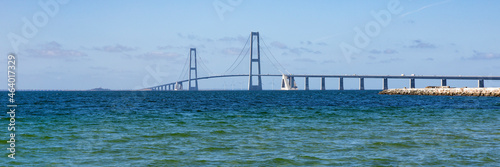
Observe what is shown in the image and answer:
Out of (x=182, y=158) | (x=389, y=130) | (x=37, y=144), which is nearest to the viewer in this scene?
(x=182, y=158)

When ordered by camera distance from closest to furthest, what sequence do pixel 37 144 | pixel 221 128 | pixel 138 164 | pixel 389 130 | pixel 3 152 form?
pixel 138 164 → pixel 3 152 → pixel 37 144 → pixel 389 130 → pixel 221 128

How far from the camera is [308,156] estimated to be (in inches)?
462

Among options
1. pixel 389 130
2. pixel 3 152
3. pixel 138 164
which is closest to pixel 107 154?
pixel 138 164

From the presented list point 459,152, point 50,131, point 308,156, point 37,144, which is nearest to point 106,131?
point 50,131

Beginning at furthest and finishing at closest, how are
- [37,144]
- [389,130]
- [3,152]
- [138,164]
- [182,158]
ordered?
[389,130] < [37,144] < [3,152] < [182,158] < [138,164]

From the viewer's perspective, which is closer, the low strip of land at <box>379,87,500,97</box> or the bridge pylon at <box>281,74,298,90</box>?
the low strip of land at <box>379,87,500,97</box>

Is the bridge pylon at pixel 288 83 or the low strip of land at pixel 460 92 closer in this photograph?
the low strip of land at pixel 460 92

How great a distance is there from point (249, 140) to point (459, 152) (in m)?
5.61

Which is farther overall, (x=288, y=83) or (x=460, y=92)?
(x=288, y=83)

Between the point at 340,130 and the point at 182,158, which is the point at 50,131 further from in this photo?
the point at 340,130

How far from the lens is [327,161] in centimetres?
1109

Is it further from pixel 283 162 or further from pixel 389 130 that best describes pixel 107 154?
pixel 389 130

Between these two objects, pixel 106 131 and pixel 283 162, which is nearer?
pixel 283 162

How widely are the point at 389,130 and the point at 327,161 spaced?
24.7ft
